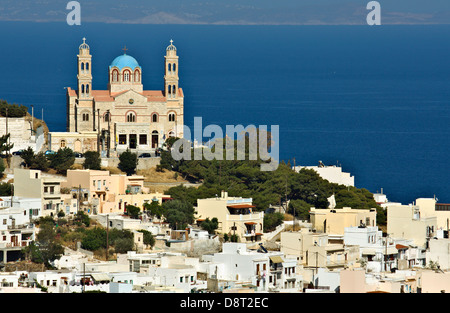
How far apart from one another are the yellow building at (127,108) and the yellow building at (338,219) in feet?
48.2

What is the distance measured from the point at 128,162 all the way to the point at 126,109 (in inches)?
→ 305

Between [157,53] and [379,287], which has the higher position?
[157,53]

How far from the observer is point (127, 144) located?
64.9 m

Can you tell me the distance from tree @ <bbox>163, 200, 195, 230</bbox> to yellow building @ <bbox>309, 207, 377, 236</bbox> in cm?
450

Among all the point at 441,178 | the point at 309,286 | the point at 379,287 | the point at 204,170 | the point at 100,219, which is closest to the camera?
the point at 379,287

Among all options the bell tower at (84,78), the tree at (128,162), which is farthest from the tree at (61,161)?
the bell tower at (84,78)

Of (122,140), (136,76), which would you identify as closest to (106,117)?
(122,140)

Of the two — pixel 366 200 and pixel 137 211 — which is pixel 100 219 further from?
pixel 366 200

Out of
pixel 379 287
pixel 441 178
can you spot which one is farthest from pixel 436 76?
pixel 379 287

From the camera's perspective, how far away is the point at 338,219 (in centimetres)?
5147

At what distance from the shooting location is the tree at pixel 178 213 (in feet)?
165

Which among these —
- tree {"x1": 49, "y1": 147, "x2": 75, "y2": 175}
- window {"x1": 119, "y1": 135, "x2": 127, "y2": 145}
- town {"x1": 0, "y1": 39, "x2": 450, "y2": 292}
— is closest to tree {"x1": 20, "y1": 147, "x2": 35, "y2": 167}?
town {"x1": 0, "y1": 39, "x2": 450, "y2": 292}

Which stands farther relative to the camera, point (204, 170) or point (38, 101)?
point (38, 101)

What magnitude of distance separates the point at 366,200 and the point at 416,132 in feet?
190
